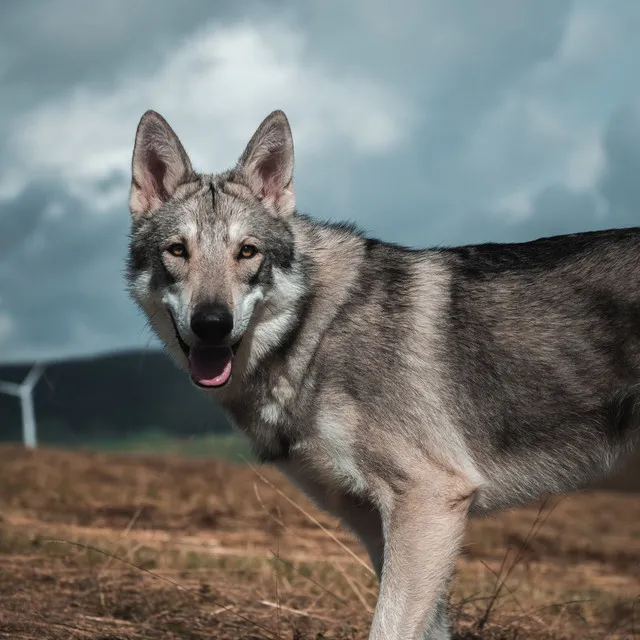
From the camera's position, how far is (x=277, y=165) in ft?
16.5

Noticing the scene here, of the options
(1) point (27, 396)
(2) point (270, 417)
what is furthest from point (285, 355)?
(1) point (27, 396)

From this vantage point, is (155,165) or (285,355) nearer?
(285,355)

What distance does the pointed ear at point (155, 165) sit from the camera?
4945 millimetres

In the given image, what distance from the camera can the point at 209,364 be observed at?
4.46 metres

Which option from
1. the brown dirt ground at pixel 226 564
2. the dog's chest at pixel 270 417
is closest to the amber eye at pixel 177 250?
the dog's chest at pixel 270 417

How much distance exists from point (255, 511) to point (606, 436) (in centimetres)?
731

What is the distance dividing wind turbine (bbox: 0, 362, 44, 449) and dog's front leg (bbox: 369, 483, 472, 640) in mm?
18797

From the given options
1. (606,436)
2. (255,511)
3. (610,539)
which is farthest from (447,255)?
(610,539)

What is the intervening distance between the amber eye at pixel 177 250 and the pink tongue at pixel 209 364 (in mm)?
511

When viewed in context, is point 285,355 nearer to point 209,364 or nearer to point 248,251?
point 209,364

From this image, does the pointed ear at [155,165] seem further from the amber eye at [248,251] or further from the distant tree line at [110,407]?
the distant tree line at [110,407]

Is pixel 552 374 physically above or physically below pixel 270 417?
above

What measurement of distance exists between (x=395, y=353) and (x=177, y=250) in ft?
4.12

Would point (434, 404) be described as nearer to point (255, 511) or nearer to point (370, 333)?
point (370, 333)
